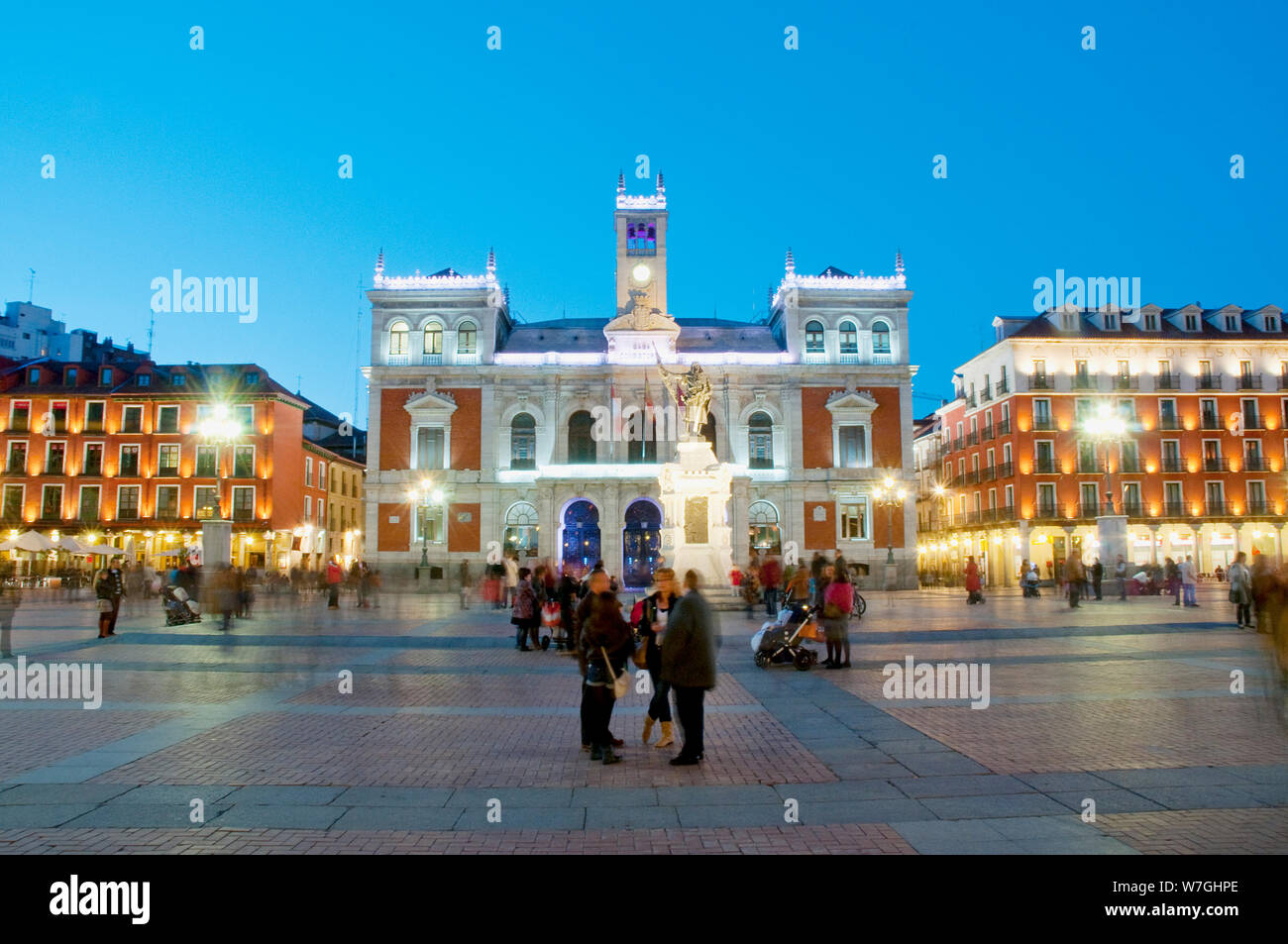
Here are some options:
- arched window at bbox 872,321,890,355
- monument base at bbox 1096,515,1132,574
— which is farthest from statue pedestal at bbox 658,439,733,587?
arched window at bbox 872,321,890,355

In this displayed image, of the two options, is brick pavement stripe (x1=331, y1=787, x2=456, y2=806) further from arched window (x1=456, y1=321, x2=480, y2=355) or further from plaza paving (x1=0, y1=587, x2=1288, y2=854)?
arched window (x1=456, y1=321, x2=480, y2=355)

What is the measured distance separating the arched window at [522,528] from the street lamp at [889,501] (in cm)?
1813

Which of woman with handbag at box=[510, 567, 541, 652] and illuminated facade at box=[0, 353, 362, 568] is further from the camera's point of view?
illuminated facade at box=[0, 353, 362, 568]

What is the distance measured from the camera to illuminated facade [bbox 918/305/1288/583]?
51250 millimetres

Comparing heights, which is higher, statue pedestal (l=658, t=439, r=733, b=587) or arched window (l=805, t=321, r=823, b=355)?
arched window (l=805, t=321, r=823, b=355)

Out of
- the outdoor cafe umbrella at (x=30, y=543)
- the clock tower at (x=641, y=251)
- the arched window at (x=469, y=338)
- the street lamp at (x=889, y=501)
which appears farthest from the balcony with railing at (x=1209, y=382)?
the outdoor cafe umbrella at (x=30, y=543)

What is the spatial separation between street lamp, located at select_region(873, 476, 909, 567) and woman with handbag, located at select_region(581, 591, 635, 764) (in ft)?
124

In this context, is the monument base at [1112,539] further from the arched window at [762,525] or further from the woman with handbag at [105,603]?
the woman with handbag at [105,603]

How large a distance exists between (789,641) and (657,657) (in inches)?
211

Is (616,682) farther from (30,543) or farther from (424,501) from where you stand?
(424,501)

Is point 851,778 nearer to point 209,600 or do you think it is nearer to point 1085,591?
→ point 209,600

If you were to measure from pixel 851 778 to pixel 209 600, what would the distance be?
16.6m
